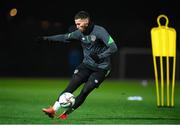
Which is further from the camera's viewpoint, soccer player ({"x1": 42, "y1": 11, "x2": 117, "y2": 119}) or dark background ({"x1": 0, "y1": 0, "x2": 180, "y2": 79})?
dark background ({"x1": 0, "y1": 0, "x2": 180, "y2": 79})

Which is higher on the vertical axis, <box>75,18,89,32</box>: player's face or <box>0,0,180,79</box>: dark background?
<box>75,18,89,32</box>: player's face

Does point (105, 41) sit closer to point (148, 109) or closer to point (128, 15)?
point (148, 109)

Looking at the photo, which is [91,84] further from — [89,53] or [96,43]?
[96,43]

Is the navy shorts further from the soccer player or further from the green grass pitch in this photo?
the green grass pitch

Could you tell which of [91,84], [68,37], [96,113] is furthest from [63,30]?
[91,84]

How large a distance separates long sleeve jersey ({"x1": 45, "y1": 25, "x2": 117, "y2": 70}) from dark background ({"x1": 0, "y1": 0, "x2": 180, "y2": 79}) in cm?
2055

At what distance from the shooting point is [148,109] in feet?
49.2

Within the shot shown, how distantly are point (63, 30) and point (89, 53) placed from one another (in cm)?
2114

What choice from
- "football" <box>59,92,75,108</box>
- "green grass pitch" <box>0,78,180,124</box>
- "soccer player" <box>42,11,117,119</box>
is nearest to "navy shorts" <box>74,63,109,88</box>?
"soccer player" <box>42,11,117,119</box>

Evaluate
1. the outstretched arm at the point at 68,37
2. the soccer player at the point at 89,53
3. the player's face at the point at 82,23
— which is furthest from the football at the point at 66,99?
the player's face at the point at 82,23

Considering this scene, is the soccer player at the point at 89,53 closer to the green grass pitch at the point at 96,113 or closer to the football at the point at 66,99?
the football at the point at 66,99

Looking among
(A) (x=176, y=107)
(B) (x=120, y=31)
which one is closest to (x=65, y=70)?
(B) (x=120, y=31)

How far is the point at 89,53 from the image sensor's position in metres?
12.0

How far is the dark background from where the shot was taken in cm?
3303
